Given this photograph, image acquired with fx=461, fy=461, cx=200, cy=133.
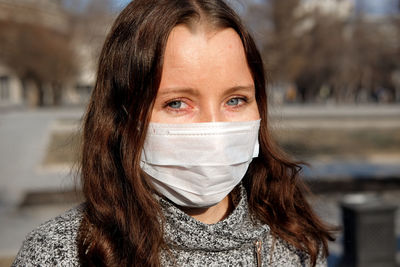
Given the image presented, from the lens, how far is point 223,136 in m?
1.52

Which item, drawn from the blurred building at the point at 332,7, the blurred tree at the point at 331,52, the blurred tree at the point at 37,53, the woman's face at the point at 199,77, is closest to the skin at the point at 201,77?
the woman's face at the point at 199,77

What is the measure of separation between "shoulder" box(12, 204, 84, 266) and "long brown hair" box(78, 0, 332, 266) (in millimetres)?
30

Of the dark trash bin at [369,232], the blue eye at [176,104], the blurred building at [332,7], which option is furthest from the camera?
the blurred building at [332,7]

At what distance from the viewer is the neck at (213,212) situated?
64.4 inches

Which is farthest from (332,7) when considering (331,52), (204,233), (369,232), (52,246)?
(52,246)

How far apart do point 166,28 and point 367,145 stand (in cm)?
1450

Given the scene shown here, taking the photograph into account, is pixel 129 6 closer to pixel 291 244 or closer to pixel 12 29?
pixel 291 244

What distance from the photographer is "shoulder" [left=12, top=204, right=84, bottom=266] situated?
138 centimetres

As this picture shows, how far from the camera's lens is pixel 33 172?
11.4 m

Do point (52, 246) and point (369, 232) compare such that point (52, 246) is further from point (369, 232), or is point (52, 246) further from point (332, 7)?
point (332, 7)

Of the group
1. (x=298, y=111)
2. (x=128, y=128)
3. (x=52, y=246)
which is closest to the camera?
(x=52, y=246)

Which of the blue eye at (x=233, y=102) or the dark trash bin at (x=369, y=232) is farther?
the dark trash bin at (x=369, y=232)

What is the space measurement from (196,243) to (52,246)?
443mm

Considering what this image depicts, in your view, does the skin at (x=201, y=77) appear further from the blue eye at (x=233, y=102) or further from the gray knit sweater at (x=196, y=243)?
the gray knit sweater at (x=196, y=243)
